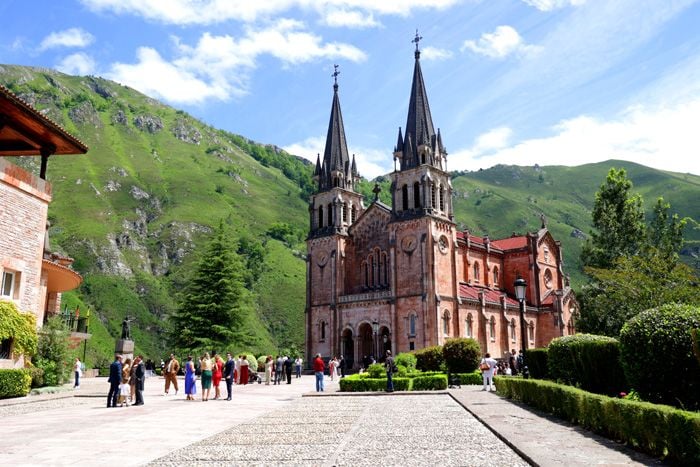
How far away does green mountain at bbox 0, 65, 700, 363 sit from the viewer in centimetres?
9288

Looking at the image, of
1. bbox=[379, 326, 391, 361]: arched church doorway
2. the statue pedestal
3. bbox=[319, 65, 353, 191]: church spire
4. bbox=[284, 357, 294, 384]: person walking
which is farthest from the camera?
bbox=[319, 65, 353, 191]: church spire

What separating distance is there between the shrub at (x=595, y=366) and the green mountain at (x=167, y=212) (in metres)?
44.2

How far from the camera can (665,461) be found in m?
9.16

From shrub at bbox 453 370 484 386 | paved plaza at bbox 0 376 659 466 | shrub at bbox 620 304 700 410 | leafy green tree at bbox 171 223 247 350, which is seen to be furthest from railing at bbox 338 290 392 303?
shrub at bbox 620 304 700 410

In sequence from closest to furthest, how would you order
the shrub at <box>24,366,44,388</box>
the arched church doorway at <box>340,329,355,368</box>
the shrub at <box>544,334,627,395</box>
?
1. the shrub at <box>544,334,627,395</box>
2. the shrub at <box>24,366,44,388</box>
3. the arched church doorway at <box>340,329,355,368</box>

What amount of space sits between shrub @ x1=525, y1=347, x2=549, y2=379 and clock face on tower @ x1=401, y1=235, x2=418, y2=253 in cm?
2725

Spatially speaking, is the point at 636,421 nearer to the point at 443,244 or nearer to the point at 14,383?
the point at 14,383

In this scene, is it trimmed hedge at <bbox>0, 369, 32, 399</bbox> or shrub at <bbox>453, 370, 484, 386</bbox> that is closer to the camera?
trimmed hedge at <bbox>0, 369, 32, 399</bbox>

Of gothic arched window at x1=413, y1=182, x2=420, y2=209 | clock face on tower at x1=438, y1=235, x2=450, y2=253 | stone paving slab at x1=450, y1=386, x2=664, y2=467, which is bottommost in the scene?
stone paving slab at x1=450, y1=386, x2=664, y2=467

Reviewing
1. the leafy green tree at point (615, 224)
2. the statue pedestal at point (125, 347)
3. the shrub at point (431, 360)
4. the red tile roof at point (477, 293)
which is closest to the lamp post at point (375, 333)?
the red tile roof at point (477, 293)

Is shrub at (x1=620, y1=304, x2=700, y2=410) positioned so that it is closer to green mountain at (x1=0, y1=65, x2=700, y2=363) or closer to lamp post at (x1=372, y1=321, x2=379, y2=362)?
lamp post at (x1=372, y1=321, x2=379, y2=362)

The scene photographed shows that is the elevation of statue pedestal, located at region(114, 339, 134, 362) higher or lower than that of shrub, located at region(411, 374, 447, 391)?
higher

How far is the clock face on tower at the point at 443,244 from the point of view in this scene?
4988cm

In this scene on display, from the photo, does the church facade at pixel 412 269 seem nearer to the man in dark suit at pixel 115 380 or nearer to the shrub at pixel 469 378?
the shrub at pixel 469 378
